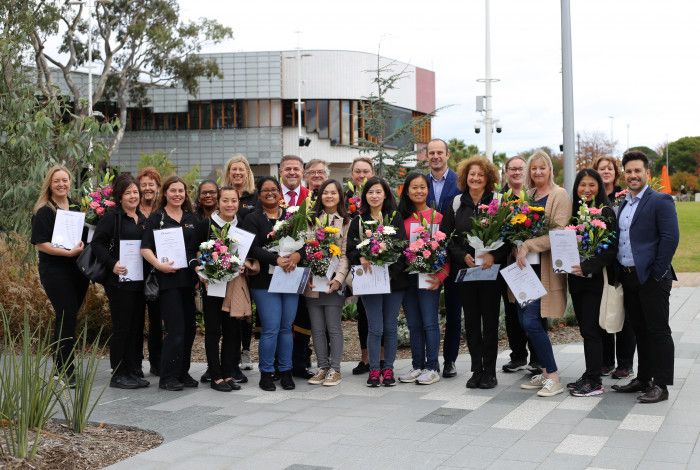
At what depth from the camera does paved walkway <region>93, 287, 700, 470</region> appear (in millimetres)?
5805

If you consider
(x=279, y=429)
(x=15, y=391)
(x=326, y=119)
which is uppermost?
(x=326, y=119)

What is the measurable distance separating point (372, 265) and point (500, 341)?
Result: 340cm

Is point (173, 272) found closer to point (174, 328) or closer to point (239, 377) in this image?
point (174, 328)

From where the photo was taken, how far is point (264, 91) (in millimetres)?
50812

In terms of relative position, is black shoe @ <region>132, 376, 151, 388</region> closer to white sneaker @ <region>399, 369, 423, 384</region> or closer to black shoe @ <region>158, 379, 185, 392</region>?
black shoe @ <region>158, 379, 185, 392</region>

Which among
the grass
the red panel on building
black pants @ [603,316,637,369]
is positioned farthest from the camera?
the red panel on building

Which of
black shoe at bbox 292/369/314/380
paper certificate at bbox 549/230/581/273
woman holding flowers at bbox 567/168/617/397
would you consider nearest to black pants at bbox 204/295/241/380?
black shoe at bbox 292/369/314/380

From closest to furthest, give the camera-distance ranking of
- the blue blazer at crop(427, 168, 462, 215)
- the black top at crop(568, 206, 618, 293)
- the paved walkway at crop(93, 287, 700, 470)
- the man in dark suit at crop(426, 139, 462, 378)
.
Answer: the paved walkway at crop(93, 287, 700, 470) → the black top at crop(568, 206, 618, 293) → the man in dark suit at crop(426, 139, 462, 378) → the blue blazer at crop(427, 168, 462, 215)

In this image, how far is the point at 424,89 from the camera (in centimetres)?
5597

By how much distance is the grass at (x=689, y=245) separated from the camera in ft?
78.7

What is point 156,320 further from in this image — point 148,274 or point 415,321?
point 415,321

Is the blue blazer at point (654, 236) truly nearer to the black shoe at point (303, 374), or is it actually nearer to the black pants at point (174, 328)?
the black shoe at point (303, 374)

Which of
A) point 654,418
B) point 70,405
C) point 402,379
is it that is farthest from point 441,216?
point 70,405

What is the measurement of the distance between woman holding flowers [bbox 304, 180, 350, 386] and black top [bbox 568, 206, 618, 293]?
2.21 m
